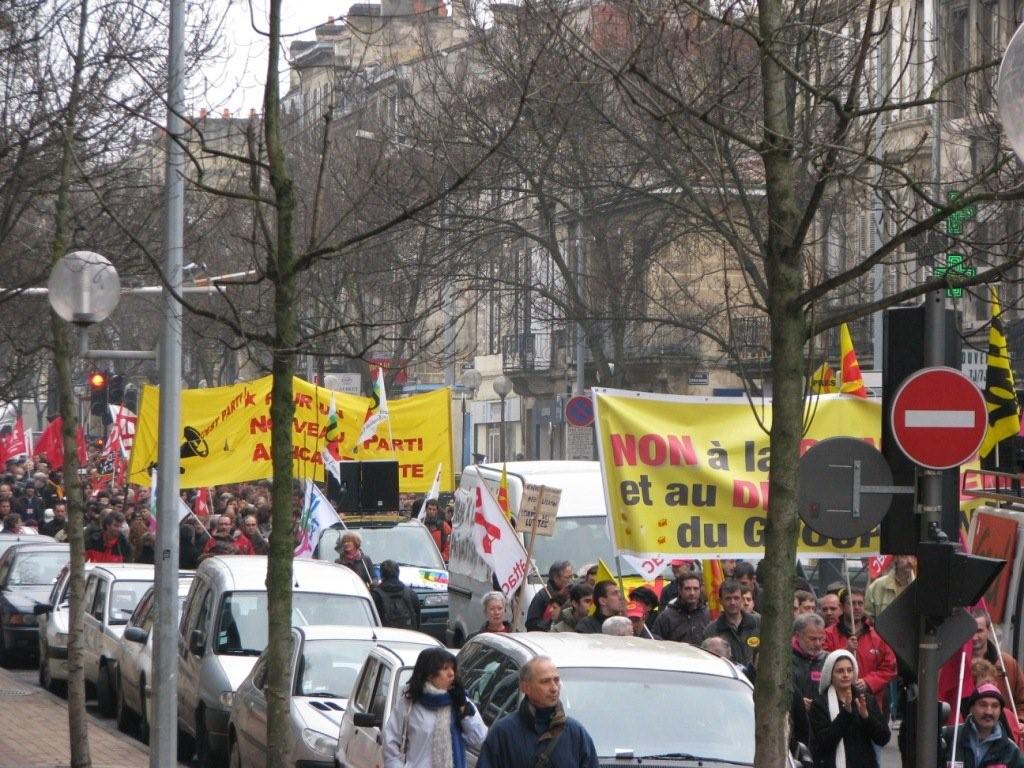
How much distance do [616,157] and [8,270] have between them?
37.4 feet

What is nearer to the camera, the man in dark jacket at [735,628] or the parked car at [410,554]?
the man in dark jacket at [735,628]

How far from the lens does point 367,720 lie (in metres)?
11.2

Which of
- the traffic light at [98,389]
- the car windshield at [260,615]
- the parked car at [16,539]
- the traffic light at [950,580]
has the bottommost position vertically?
the car windshield at [260,615]

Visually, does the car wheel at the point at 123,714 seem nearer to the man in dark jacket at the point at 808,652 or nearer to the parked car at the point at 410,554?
the parked car at the point at 410,554

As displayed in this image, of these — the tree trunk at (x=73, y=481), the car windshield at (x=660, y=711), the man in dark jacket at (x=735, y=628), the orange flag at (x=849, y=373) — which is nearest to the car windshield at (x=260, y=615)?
the tree trunk at (x=73, y=481)

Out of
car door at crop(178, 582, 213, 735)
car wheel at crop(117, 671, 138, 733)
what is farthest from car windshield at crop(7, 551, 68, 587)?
car door at crop(178, 582, 213, 735)

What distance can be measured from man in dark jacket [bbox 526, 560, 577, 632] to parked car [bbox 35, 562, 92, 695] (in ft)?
20.2

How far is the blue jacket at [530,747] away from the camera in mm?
8227

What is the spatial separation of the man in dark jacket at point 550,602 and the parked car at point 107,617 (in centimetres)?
484

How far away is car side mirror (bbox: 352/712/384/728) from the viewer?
11.3 meters

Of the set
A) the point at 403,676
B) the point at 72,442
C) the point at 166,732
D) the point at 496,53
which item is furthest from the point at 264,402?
the point at 403,676

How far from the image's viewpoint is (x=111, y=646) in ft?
64.5

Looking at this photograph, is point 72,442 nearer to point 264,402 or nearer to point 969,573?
point 969,573

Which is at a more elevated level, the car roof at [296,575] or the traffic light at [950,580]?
the traffic light at [950,580]
